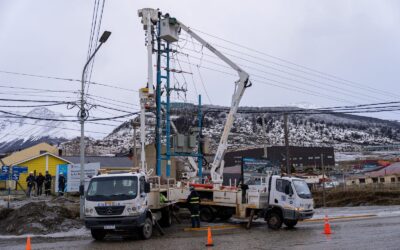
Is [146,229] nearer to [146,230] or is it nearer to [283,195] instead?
[146,230]

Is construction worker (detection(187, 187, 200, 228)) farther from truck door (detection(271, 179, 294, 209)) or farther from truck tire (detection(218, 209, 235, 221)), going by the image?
truck door (detection(271, 179, 294, 209))

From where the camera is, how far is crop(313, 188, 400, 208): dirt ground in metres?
41.9

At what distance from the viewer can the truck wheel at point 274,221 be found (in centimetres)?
2138

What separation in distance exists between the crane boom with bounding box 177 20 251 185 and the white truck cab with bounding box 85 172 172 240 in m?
7.81

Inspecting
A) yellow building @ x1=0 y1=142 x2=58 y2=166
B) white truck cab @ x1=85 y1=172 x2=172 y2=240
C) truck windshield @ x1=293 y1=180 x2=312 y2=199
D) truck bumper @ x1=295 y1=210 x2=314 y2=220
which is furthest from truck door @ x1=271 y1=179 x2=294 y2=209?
yellow building @ x1=0 y1=142 x2=58 y2=166

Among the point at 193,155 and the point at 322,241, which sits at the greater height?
the point at 193,155

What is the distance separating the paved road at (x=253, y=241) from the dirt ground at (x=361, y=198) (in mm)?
22979

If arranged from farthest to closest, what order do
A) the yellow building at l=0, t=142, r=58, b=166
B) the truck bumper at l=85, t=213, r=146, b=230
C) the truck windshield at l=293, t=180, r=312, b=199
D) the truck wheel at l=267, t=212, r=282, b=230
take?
the yellow building at l=0, t=142, r=58, b=166 < the truck windshield at l=293, t=180, r=312, b=199 < the truck wheel at l=267, t=212, r=282, b=230 < the truck bumper at l=85, t=213, r=146, b=230

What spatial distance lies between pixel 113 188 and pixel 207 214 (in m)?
7.80

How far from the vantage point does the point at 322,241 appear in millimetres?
15875

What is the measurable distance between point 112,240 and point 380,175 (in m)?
60.3

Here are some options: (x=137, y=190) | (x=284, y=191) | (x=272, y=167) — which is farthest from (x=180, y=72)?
(x=137, y=190)

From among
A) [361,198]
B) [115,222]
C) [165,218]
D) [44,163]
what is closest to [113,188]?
[115,222]

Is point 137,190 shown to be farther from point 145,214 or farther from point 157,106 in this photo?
point 157,106
